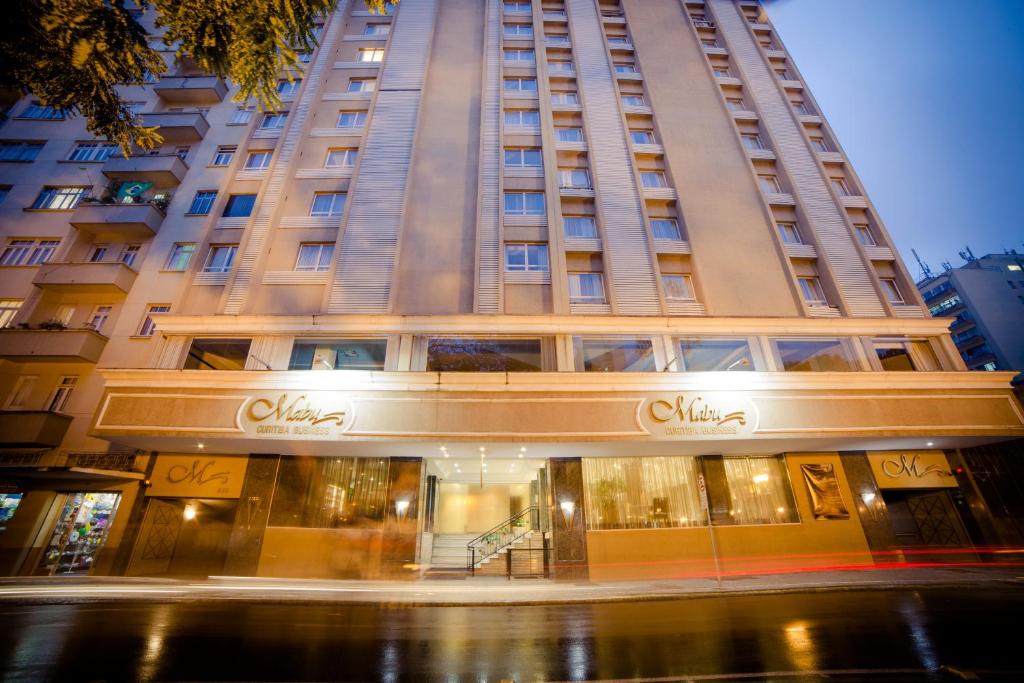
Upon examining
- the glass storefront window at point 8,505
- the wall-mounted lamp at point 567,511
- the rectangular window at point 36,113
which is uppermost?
the rectangular window at point 36,113

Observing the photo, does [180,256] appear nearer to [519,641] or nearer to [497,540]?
[497,540]

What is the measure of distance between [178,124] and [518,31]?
20127 millimetres

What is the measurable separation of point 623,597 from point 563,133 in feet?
67.1

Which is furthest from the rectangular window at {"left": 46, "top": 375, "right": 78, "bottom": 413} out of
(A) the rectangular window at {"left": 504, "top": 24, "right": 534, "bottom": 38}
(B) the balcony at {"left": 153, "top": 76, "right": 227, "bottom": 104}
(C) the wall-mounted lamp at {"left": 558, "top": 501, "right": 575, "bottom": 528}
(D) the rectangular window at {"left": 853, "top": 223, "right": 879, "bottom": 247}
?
(D) the rectangular window at {"left": 853, "top": 223, "right": 879, "bottom": 247}

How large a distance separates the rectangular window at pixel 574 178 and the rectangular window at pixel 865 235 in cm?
1239

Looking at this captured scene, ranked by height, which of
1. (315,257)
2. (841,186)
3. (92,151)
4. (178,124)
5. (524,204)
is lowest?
(315,257)

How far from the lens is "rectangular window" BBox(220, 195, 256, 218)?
720 inches

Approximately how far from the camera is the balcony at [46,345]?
16.1 metres

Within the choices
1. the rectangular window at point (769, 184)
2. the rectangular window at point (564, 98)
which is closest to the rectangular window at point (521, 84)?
the rectangular window at point (564, 98)

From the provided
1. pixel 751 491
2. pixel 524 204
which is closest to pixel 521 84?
pixel 524 204

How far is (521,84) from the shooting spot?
22.9 meters

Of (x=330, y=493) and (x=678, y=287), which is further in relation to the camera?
(x=678, y=287)

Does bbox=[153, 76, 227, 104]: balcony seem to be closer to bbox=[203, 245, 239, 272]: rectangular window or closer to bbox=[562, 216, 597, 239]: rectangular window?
bbox=[203, 245, 239, 272]: rectangular window

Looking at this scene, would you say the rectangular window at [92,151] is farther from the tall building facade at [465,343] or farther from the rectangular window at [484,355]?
the rectangular window at [484,355]
